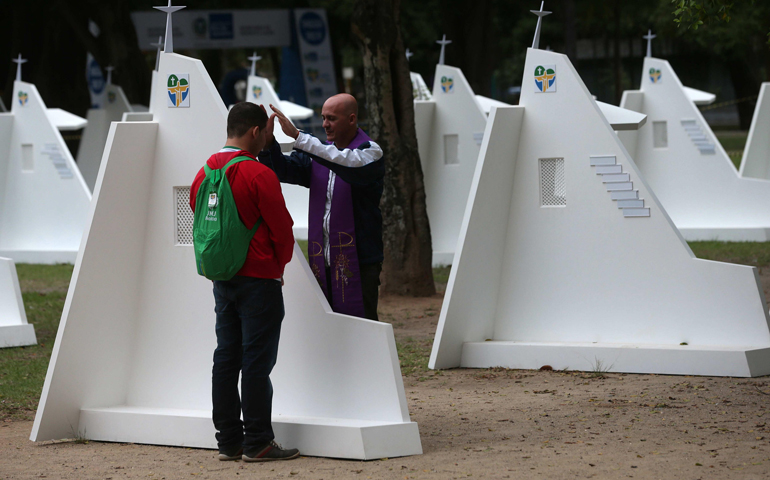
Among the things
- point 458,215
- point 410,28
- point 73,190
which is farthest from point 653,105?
point 410,28

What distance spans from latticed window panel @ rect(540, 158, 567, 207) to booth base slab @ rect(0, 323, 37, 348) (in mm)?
4936

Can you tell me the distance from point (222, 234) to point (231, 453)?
115cm

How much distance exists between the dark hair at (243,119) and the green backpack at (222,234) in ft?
0.60

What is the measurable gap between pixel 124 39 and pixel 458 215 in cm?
1446

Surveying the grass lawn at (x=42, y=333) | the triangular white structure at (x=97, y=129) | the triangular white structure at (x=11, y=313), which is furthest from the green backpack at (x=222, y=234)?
the triangular white structure at (x=97, y=129)

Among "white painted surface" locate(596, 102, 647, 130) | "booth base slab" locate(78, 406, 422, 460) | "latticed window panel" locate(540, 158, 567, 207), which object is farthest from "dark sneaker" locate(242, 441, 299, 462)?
"white painted surface" locate(596, 102, 647, 130)

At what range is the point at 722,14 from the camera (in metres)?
7.90

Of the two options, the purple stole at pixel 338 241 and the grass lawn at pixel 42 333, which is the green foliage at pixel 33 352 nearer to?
the grass lawn at pixel 42 333

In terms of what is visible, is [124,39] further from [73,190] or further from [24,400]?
[24,400]

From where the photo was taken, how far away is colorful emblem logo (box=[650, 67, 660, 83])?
17.9 m

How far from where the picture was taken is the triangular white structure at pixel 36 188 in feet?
56.9

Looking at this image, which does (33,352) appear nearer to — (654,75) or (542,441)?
(542,441)

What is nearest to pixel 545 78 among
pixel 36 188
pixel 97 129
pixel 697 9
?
pixel 697 9

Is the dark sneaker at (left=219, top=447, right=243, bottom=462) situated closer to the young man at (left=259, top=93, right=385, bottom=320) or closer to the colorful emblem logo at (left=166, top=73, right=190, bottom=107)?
the young man at (left=259, top=93, right=385, bottom=320)
